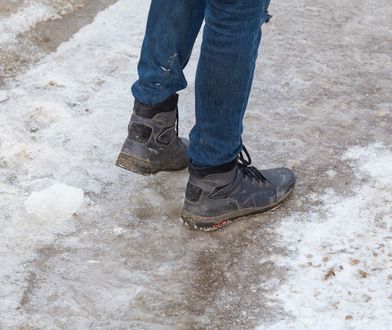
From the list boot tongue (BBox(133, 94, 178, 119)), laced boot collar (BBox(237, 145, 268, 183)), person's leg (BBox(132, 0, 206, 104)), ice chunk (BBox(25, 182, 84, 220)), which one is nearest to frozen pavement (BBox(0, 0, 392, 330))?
ice chunk (BBox(25, 182, 84, 220))

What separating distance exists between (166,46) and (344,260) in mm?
896

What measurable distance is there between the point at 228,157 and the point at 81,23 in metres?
1.88

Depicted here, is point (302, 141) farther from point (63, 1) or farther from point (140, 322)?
point (63, 1)

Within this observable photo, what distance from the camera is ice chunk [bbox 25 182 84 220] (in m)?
2.58

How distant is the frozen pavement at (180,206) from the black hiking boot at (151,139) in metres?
0.08

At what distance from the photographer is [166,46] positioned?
2494 millimetres

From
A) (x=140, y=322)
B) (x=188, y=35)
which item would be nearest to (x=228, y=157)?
A: (x=188, y=35)

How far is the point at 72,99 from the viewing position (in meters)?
3.29

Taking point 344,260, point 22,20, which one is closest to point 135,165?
point 344,260

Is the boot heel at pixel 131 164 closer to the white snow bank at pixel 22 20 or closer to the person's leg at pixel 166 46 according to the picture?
the person's leg at pixel 166 46

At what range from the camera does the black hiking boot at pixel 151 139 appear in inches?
105

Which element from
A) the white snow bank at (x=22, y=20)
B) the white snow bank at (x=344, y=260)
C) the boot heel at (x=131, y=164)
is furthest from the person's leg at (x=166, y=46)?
the white snow bank at (x=22, y=20)

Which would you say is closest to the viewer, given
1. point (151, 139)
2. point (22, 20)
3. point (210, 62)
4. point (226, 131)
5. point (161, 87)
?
point (210, 62)

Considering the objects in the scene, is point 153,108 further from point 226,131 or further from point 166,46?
point 226,131
